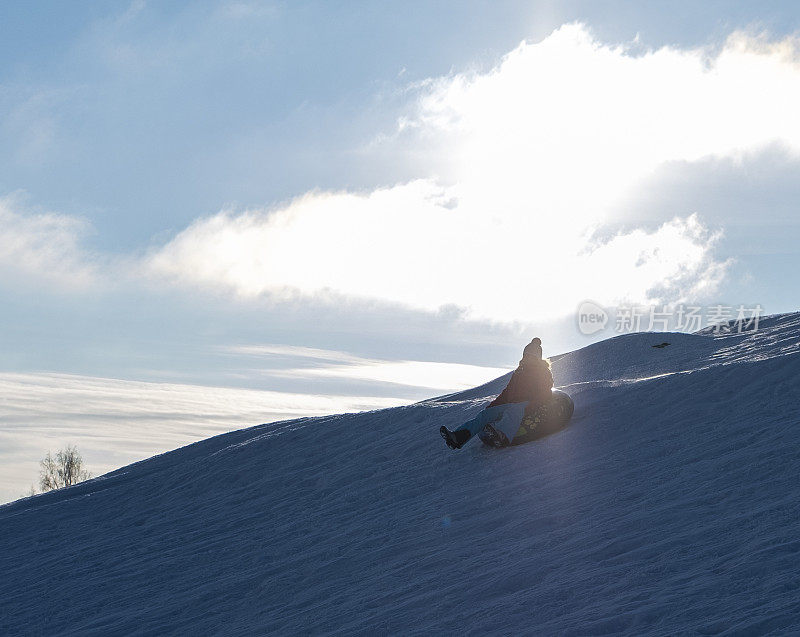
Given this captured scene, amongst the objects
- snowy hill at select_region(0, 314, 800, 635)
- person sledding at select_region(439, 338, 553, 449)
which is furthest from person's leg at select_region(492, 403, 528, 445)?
snowy hill at select_region(0, 314, 800, 635)

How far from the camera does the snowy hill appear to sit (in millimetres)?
7320

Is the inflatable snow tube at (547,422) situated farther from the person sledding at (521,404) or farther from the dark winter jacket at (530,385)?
the dark winter jacket at (530,385)

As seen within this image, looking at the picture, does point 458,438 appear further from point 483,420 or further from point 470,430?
point 483,420

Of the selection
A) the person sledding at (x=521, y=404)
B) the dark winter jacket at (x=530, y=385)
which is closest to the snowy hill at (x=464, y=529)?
the person sledding at (x=521, y=404)

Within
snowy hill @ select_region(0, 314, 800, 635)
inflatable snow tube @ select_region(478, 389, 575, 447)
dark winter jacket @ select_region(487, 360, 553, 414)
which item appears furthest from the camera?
dark winter jacket @ select_region(487, 360, 553, 414)

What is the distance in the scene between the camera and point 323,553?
11414mm

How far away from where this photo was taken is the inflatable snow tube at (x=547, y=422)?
46.1 ft

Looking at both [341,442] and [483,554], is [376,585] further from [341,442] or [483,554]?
[341,442]

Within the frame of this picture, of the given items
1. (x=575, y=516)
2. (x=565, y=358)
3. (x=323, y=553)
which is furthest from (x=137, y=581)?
(x=565, y=358)

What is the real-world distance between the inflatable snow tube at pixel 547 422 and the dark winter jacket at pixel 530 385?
0.57 ft

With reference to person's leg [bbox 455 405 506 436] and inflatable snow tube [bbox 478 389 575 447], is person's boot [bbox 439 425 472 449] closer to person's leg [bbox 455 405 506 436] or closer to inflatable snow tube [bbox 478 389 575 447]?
person's leg [bbox 455 405 506 436]

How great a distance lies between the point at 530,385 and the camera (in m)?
14.4

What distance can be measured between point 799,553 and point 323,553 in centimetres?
667

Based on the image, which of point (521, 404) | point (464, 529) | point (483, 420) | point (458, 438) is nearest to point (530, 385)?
point (521, 404)
